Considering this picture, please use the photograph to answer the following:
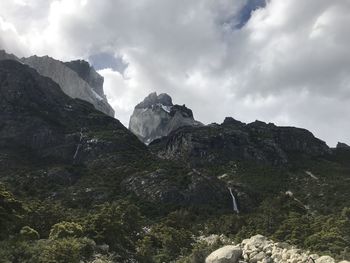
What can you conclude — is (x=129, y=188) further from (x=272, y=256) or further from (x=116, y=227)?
(x=272, y=256)

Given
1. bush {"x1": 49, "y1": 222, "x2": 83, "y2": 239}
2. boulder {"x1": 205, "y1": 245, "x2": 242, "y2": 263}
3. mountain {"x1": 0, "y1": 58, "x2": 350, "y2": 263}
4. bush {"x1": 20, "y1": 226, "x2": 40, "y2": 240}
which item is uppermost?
mountain {"x1": 0, "y1": 58, "x2": 350, "y2": 263}

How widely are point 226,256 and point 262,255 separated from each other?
3.23m

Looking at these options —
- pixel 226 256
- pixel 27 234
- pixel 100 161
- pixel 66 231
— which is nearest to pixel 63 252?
pixel 66 231

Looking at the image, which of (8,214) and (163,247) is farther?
(163,247)


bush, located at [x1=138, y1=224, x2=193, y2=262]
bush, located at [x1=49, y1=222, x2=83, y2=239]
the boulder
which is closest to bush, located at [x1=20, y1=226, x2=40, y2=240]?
bush, located at [x1=49, y1=222, x2=83, y2=239]

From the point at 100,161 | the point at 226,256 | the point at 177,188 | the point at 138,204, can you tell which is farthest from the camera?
the point at 100,161

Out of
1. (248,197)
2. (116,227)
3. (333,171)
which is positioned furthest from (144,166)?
(116,227)

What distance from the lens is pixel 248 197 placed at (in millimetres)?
150250

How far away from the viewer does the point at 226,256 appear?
4112 cm

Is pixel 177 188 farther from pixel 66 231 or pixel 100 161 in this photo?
pixel 66 231

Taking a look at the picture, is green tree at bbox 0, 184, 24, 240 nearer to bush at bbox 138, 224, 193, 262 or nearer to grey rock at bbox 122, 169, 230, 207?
bush at bbox 138, 224, 193, 262

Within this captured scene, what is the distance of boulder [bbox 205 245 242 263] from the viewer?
40906 millimetres

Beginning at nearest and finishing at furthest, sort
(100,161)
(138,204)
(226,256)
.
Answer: (226,256) → (138,204) → (100,161)

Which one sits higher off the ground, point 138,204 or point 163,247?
point 138,204
